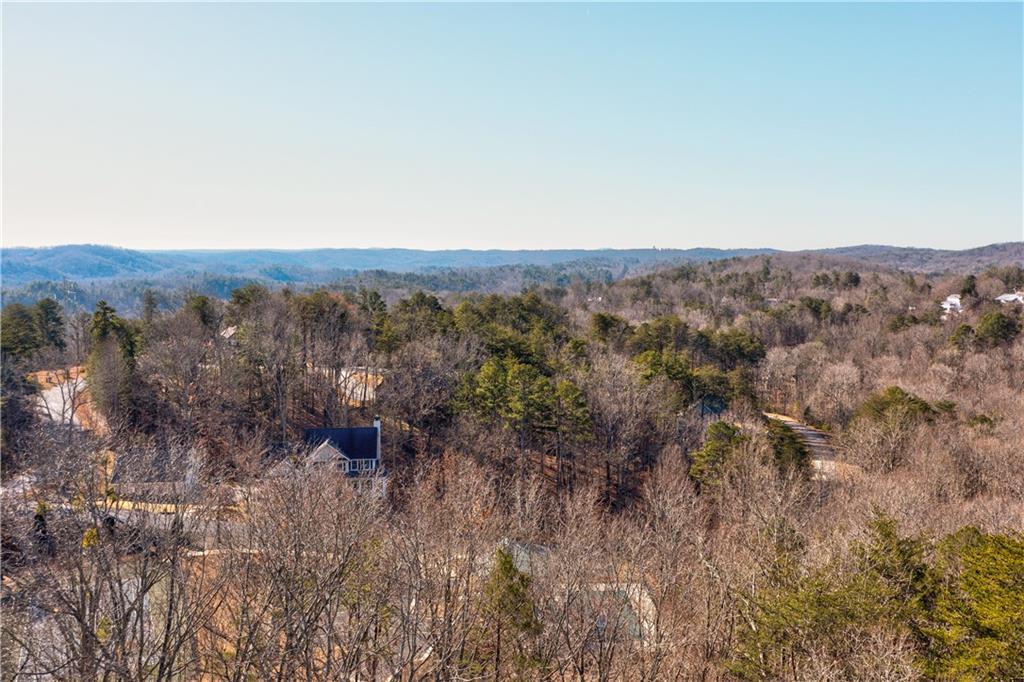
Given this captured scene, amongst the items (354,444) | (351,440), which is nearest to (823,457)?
(354,444)

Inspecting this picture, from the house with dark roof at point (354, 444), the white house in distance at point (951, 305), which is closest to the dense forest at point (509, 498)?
the house with dark roof at point (354, 444)

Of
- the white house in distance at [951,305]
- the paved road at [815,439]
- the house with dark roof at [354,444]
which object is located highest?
the white house in distance at [951,305]

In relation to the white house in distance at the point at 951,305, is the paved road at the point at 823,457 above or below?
below

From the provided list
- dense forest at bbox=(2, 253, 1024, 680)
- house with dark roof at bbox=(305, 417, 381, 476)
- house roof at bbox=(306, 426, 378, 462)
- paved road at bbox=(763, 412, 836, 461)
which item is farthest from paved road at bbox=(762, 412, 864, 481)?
house roof at bbox=(306, 426, 378, 462)

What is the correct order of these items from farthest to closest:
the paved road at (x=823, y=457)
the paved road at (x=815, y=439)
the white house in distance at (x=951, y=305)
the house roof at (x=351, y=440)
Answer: the white house in distance at (x=951, y=305), the paved road at (x=815, y=439), the house roof at (x=351, y=440), the paved road at (x=823, y=457)

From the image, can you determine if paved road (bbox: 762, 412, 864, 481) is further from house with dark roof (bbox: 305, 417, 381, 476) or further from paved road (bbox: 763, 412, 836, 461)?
house with dark roof (bbox: 305, 417, 381, 476)

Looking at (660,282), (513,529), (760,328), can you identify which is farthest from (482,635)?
(660,282)

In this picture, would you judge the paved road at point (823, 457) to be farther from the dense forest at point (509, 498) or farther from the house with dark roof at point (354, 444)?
the house with dark roof at point (354, 444)
